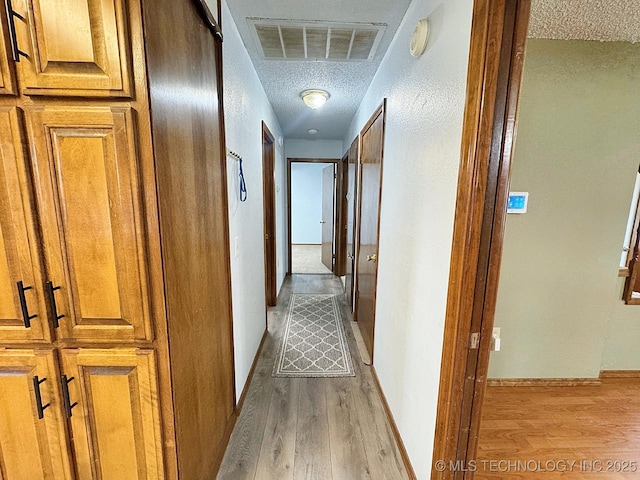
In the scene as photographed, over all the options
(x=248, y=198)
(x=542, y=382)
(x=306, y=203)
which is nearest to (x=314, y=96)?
(x=248, y=198)

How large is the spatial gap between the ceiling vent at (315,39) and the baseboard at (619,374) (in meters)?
3.00

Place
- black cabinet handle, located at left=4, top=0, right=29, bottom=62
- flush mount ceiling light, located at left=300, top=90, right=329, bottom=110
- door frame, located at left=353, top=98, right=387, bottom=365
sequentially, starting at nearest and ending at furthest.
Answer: black cabinet handle, located at left=4, top=0, right=29, bottom=62, door frame, located at left=353, top=98, right=387, bottom=365, flush mount ceiling light, located at left=300, top=90, right=329, bottom=110

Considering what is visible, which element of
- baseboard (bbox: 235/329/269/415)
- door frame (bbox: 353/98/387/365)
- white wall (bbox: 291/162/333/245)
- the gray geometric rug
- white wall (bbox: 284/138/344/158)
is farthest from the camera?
white wall (bbox: 291/162/333/245)

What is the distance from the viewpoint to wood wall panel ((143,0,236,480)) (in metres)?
0.91

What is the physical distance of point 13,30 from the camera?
753 millimetres

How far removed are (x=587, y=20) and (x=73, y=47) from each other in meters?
2.40

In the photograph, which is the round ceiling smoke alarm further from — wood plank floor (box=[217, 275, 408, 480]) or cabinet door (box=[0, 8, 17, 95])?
wood plank floor (box=[217, 275, 408, 480])

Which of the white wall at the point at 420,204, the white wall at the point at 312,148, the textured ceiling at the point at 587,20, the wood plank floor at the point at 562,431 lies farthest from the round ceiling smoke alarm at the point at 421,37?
the white wall at the point at 312,148

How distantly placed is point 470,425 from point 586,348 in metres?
1.71

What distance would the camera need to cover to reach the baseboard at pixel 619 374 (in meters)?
2.20

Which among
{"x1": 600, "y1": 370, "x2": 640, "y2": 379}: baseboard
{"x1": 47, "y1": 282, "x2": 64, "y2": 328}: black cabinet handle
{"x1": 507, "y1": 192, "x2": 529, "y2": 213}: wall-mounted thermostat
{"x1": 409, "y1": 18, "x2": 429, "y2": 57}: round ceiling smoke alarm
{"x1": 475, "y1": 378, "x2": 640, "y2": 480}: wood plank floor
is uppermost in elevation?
{"x1": 409, "y1": 18, "x2": 429, "y2": 57}: round ceiling smoke alarm

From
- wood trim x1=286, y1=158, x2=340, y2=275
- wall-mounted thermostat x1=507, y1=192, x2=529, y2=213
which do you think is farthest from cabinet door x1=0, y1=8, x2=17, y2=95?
wood trim x1=286, y1=158, x2=340, y2=275

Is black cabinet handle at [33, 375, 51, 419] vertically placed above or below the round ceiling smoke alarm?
below

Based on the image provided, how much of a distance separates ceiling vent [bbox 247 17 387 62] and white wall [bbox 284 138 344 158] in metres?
2.71
